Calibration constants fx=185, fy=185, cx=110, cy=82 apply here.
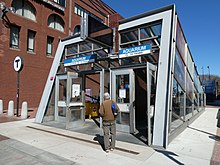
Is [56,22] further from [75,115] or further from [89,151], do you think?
[89,151]

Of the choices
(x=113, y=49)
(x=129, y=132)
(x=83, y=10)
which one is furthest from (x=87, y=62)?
(x=83, y=10)

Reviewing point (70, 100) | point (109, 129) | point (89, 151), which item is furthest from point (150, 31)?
point (89, 151)

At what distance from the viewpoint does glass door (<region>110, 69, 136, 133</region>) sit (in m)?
7.18

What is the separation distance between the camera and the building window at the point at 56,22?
19031mm

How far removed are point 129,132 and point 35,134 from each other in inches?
146

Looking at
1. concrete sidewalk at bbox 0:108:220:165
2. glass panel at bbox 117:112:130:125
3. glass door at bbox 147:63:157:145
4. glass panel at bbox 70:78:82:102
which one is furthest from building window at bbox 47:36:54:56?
glass door at bbox 147:63:157:145

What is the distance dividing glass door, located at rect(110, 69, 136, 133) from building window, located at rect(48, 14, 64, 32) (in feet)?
45.9

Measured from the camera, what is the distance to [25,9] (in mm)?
16750

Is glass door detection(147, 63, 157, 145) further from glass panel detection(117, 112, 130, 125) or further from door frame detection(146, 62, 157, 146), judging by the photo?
glass panel detection(117, 112, 130, 125)

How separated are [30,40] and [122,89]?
13016 mm

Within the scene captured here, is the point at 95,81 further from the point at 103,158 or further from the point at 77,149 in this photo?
the point at 103,158

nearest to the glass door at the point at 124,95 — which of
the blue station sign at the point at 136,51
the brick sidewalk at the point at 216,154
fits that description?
the blue station sign at the point at 136,51

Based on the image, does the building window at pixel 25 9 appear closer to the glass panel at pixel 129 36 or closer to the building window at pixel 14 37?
the building window at pixel 14 37

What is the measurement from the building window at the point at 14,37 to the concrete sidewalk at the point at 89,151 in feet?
34.8
